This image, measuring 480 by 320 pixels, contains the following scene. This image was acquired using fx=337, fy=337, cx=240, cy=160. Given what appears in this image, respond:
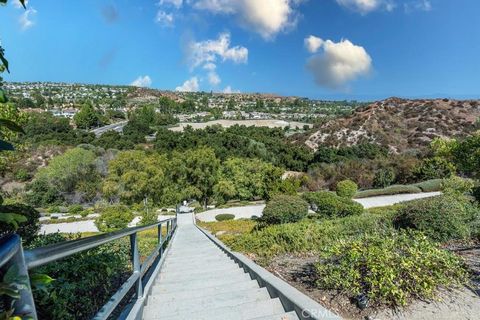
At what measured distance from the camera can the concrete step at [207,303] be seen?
3391mm

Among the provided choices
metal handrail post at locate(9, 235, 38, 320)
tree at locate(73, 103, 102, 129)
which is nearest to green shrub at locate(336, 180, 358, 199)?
metal handrail post at locate(9, 235, 38, 320)

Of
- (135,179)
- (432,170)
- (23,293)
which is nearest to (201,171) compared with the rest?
(135,179)

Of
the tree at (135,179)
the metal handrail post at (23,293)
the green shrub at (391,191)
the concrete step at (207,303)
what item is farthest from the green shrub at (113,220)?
the metal handrail post at (23,293)

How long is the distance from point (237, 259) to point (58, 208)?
3958cm

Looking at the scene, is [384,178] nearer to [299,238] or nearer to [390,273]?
[299,238]

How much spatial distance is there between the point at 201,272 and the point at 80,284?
8.41 ft

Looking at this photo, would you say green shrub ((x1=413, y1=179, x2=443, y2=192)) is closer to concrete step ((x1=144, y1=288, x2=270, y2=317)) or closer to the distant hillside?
the distant hillside

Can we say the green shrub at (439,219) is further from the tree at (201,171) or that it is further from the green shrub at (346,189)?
the tree at (201,171)

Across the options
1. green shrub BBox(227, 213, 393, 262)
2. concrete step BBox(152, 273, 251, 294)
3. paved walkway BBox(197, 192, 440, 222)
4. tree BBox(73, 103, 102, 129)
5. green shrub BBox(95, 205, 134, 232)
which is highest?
tree BBox(73, 103, 102, 129)

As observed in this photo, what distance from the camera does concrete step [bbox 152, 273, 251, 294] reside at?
4.30 meters

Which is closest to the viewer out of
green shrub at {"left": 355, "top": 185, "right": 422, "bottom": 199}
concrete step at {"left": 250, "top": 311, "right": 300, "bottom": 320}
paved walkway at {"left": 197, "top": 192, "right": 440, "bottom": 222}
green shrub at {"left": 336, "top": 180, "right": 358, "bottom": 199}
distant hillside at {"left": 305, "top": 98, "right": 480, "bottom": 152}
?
concrete step at {"left": 250, "top": 311, "right": 300, "bottom": 320}

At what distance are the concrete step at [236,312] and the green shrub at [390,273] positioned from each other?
88 cm

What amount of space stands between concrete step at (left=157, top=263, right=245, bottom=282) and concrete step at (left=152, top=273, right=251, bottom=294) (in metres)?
0.33

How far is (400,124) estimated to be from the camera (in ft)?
199
